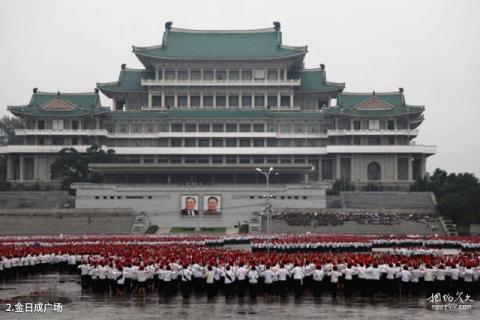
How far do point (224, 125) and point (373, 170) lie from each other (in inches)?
585

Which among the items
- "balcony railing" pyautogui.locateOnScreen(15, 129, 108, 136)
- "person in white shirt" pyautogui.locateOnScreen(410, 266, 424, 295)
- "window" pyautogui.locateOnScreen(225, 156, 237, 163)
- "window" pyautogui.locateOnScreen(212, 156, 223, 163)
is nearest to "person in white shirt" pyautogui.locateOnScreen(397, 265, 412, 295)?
"person in white shirt" pyautogui.locateOnScreen(410, 266, 424, 295)

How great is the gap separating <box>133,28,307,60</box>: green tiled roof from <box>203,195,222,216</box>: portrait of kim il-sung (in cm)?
1811

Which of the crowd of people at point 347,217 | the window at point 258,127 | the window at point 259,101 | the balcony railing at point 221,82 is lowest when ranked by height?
the crowd of people at point 347,217

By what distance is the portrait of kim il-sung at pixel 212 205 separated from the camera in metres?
66.6

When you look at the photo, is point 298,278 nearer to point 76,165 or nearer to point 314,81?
point 76,165

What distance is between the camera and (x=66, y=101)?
77.9 meters

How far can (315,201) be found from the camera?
222 ft

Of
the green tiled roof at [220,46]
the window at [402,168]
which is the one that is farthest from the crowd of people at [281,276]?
the green tiled roof at [220,46]

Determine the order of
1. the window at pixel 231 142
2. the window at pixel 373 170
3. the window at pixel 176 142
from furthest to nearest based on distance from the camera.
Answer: the window at pixel 176 142 → the window at pixel 231 142 → the window at pixel 373 170

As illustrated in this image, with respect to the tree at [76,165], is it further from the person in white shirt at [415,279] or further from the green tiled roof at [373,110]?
the person in white shirt at [415,279]

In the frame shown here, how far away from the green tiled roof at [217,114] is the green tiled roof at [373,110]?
2.46 m

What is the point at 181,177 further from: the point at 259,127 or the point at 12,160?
the point at 12,160

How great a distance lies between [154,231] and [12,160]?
73.8ft

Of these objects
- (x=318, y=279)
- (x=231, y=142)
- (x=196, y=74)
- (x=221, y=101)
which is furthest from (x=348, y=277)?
(x=196, y=74)
